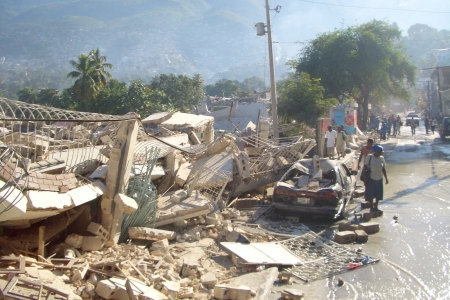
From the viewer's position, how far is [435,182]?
1412cm

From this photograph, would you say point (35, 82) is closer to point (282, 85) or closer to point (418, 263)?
point (282, 85)

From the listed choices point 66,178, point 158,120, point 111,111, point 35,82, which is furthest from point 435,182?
point 35,82

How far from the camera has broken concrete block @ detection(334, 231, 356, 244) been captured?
26.2 feet

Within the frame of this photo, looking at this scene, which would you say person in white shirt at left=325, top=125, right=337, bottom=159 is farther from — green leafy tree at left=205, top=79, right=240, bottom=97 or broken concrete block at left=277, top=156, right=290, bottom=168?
green leafy tree at left=205, top=79, right=240, bottom=97

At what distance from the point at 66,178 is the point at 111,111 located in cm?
2992

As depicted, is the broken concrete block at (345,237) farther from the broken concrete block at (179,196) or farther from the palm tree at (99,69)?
the palm tree at (99,69)

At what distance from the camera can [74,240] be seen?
6.79 metres

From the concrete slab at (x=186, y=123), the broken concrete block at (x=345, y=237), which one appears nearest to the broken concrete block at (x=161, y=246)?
the broken concrete block at (x=345, y=237)

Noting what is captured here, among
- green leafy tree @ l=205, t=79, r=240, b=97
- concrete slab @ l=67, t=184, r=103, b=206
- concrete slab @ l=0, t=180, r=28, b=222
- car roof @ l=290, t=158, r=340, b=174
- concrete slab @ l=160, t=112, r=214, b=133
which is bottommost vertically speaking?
car roof @ l=290, t=158, r=340, b=174

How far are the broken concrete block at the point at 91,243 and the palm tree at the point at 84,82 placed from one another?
35.8 meters

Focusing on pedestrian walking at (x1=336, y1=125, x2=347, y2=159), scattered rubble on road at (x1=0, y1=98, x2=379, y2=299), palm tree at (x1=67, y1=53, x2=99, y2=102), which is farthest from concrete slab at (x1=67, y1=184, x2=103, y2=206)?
palm tree at (x1=67, y1=53, x2=99, y2=102)

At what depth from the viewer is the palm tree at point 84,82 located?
4153 centimetres

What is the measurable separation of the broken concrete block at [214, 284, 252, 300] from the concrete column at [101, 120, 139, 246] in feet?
7.52

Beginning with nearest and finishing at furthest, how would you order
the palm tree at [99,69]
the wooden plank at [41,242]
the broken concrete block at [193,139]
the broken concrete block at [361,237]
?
the wooden plank at [41,242], the broken concrete block at [361,237], the broken concrete block at [193,139], the palm tree at [99,69]
